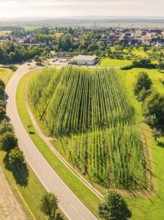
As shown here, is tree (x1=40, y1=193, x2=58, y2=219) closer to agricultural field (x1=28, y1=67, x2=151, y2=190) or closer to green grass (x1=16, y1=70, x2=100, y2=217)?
green grass (x1=16, y1=70, x2=100, y2=217)

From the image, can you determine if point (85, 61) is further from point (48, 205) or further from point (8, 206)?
point (48, 205)

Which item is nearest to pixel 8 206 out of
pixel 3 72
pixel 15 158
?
pixel 15 158

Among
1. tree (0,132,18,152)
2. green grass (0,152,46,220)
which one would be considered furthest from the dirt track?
tree (0,132,18,152)

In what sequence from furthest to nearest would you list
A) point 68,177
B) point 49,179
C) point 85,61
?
point 85,61
point 68,177
point 49,179

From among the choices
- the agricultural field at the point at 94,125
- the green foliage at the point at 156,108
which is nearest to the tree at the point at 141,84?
the agricultural field at the point at 94,125

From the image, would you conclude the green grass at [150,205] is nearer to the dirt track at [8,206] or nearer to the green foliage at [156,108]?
the dirt track at [8,206]

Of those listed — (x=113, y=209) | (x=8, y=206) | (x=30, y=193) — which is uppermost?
(x=113, y=209)

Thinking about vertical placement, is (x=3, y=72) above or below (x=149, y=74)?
above

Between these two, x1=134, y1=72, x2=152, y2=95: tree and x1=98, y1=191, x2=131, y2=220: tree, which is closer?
x1=98, y1=191, x2=131, y2=220: tree
